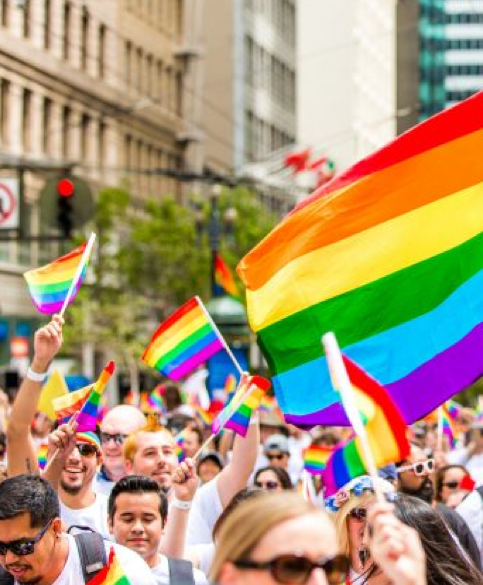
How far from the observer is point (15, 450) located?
28.3 feet

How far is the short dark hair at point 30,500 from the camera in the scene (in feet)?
22.1

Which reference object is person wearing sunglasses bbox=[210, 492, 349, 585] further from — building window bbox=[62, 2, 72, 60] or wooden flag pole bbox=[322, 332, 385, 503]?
building window bbox=[62, 2, 72, 60]

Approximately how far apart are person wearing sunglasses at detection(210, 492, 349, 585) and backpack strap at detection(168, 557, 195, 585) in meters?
3.10

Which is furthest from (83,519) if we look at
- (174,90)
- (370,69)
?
(370,69)

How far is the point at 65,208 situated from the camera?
21.1 m

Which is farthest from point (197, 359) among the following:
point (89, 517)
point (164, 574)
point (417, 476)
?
point (164, 574)

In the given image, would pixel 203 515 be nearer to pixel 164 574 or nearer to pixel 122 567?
pixel 164 574

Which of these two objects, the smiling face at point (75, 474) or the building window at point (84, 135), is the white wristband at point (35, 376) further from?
the building window at point (84, 135)

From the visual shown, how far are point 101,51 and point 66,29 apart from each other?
4180 mm

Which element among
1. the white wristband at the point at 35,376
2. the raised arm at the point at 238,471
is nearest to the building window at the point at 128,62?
the raised arm at the point at 238,471

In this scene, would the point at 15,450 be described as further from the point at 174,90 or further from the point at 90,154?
the point at 174,90

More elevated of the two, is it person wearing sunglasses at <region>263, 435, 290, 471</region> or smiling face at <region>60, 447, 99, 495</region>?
person wearing sunglasses at <region>263, 435, 290, 471</region>

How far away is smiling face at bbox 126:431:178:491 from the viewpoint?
9648 millimetres

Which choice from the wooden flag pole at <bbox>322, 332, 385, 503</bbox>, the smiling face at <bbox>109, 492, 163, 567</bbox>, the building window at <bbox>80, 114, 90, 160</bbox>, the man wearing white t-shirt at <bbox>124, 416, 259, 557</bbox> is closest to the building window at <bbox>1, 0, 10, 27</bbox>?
the building window at <bbox>80, 114, 90, 160</bbox>
